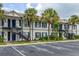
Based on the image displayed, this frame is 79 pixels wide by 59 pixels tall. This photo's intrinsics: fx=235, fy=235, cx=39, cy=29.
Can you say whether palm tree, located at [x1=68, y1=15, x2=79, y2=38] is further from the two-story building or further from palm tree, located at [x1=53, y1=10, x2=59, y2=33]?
the two-story building

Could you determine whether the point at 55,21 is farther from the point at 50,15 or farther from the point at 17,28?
the point at 17,28

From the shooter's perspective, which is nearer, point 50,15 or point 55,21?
point 50,15

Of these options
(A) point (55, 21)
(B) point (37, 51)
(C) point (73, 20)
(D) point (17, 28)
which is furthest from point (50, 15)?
(B) point (37, 51)

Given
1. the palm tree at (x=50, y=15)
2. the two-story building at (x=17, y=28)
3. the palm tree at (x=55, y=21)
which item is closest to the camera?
the two-story building at (x=17, y=28)

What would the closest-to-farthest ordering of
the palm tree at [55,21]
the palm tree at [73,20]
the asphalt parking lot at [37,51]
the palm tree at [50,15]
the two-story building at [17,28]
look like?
the asphalt parking lot at [37,51]
the two-story building at [17,28]
the palm tree at [50,15]
the palm tree at [55,21]
the palm tree at [73,20]

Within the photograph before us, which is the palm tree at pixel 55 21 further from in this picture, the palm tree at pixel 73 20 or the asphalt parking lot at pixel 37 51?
the asphalt parking lot at pixel 37 51

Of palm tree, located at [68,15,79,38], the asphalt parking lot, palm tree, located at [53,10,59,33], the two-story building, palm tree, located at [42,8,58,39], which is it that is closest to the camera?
the asphalt parking lot

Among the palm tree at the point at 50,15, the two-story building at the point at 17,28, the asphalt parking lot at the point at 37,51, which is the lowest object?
the asphalt parking lot at the point at 37,51

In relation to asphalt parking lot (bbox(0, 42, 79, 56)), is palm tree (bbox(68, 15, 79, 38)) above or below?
above

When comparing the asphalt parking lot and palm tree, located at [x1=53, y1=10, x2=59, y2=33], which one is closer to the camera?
the asphalt parking lot

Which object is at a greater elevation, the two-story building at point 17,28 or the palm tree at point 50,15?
the palm tree at point 50,15

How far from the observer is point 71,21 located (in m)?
61.3

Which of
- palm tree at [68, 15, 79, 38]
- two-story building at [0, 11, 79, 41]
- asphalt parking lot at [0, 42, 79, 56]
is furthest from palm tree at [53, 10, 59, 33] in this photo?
asphalt parking lot at [0, 42, 79, 56]

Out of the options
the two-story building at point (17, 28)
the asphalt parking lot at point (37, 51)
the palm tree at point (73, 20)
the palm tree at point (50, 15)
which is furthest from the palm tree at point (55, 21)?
the asphalt parking lot at point (37, 51)
